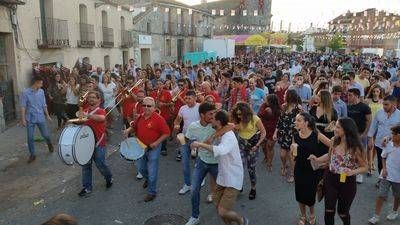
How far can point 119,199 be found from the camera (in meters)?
6.01

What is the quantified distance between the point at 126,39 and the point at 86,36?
5.81m

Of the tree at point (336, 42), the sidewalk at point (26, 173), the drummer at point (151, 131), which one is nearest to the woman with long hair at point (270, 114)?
the drummer at point (151, 131)

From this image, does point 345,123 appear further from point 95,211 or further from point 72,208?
point 72,208

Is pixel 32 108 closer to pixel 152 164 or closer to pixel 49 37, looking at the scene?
pixel 152 164

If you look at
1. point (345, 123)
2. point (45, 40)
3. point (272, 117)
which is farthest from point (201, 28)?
point (345, 123)

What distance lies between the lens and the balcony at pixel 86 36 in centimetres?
1711

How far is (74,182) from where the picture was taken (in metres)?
6.83

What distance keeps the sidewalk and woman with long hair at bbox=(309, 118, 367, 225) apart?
179 inches

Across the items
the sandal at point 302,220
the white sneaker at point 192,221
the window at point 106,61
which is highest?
the window at point 106,61

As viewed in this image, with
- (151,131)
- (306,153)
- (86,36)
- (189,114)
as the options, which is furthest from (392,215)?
(86,36)

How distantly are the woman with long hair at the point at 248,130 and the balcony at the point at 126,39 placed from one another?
18.1 meters

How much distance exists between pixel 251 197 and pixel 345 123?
235 centimetres

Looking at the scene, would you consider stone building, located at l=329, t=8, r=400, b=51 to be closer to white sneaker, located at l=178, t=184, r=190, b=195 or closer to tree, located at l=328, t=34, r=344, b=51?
tree, located at l=328, t=34, r=344, b=51

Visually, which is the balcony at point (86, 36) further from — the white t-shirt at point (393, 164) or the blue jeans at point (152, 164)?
the white t-shirt at point (393, 164)
